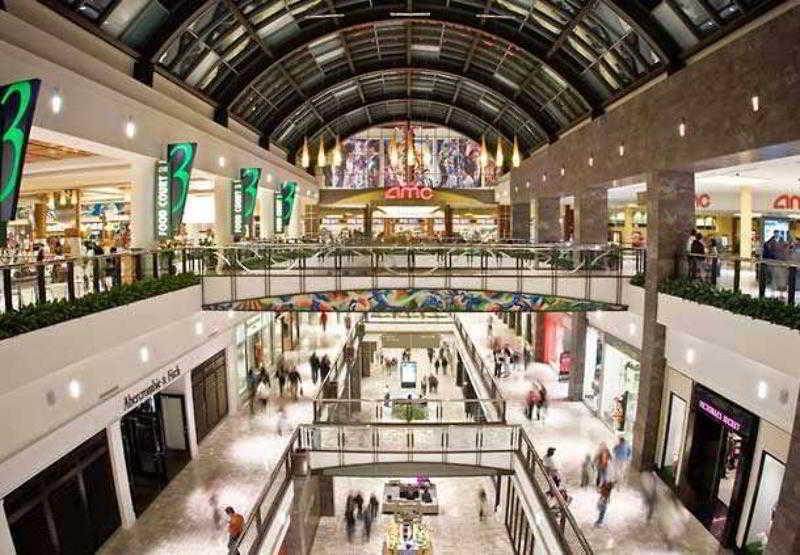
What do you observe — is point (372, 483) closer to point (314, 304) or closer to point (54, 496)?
point (314, 304)

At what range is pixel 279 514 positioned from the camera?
11703 millimetres

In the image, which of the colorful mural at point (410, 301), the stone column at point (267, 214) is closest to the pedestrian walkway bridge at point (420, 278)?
the colorful mural at point (410, 301)

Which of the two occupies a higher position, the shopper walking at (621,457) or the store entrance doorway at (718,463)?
the store entrance doorway at (718,463)

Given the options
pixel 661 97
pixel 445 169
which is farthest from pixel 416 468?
pixel 445 169

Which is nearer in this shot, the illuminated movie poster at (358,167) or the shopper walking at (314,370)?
the shopper walking at (314,370)

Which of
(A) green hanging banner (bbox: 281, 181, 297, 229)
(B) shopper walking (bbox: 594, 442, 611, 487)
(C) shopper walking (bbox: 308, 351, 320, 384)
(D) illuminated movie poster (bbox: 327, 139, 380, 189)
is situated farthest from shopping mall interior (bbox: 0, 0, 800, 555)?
(D) illuminated movie poster (bbox: 327, 139, 380, 189)

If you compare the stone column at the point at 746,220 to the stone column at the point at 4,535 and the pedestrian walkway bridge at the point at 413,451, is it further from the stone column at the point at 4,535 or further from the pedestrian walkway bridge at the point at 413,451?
the stone column at the point at 4,535

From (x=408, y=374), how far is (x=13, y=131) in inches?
825

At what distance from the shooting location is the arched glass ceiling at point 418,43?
531 inches

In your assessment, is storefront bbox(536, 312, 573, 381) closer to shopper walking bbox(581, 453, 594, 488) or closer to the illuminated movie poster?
shopper walking bbox(581, 453, 594, 488)

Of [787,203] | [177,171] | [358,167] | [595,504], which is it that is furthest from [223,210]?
[358,167]

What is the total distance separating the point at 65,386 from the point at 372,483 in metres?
10.9

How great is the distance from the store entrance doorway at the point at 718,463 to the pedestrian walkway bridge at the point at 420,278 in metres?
4.08

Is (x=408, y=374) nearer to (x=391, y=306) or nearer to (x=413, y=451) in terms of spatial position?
(x=391, y=306)
